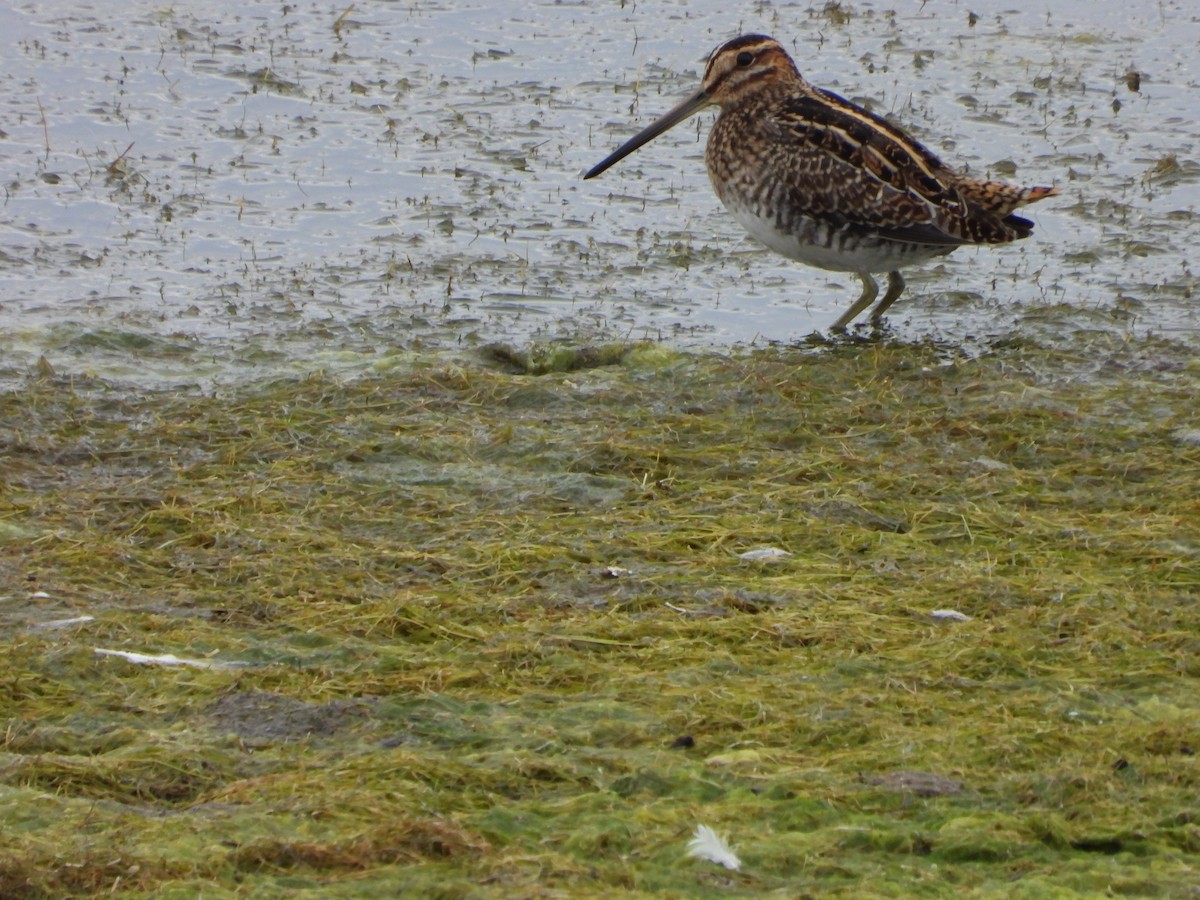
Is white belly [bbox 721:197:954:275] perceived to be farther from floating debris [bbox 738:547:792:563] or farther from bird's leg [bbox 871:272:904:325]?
floating debris [bbox 738:547:792:563]

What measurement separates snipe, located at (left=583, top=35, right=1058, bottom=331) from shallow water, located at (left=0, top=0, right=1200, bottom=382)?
31cm

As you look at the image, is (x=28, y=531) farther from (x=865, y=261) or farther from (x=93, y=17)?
(x=93, y=17)

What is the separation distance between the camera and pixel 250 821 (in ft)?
11.1

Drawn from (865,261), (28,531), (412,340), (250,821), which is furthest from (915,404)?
(250,821)

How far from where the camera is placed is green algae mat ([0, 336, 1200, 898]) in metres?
3.36

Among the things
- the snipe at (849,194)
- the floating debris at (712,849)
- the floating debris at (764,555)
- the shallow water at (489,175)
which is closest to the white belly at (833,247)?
the snipe at (849,194)

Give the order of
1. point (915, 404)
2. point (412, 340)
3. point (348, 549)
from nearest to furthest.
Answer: point (348, 549) → point (915, 404) → point (412, 340)

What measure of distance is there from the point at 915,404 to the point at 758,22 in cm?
616

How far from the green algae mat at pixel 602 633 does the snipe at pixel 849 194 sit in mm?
902

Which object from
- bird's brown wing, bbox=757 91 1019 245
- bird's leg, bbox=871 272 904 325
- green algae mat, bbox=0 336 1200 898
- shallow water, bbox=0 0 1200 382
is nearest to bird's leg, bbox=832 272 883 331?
bird's leg, bbox=871 272 904 325

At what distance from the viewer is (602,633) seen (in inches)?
175

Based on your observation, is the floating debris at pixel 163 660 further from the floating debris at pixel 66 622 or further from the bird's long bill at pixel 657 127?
the bird's long bill at pixel 657 127

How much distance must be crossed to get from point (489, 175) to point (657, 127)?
98 centimetres

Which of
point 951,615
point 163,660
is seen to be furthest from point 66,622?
point 951,615
